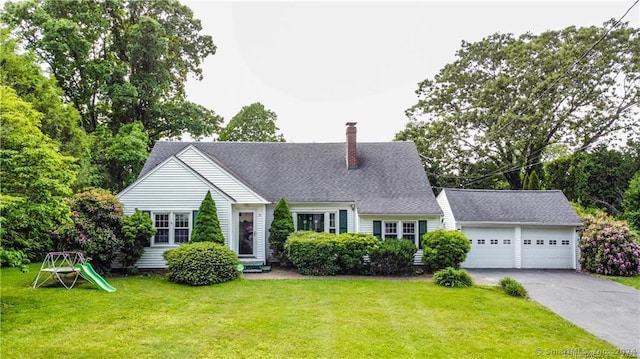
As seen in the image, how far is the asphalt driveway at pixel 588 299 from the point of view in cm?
878

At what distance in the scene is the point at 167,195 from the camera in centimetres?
1533

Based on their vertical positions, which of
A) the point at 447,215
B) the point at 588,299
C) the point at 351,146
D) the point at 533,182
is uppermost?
the point at 351,146

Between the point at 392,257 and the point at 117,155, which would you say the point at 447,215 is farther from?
the point at 117,155

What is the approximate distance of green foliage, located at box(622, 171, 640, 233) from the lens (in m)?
18.9

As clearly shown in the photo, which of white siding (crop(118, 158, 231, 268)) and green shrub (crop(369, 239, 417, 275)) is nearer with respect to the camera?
green shrub (crop(369, 239, 417, 275))

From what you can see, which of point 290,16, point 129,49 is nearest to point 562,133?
point 290,16

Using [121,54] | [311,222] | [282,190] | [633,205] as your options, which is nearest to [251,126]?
[121,54]

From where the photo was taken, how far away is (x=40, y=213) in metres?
8.95

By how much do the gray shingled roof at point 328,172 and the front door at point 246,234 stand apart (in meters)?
1.31

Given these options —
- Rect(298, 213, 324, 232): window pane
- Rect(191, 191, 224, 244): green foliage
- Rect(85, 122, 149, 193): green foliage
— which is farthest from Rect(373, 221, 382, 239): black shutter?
Rect(85, 122, 149, 193): green foliage

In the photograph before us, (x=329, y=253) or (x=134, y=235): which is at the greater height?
(x=134, y=235)

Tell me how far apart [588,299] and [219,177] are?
553 inches

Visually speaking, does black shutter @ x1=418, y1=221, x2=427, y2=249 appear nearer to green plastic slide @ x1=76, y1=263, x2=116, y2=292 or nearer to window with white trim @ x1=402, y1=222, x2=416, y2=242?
window with white trim @ x1=402, y1=222, x2=416, y2=242

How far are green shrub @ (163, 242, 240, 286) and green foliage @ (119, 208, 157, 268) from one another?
144 cm
